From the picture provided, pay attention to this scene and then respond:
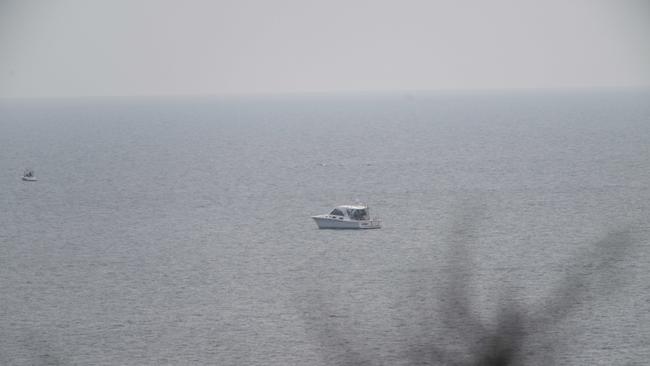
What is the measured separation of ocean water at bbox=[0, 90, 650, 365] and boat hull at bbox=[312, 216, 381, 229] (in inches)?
51.5

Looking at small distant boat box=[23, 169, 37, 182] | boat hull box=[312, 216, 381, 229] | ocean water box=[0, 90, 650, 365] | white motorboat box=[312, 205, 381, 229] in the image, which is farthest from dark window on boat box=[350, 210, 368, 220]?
small distant boat box=[23, 169, 37, 182]

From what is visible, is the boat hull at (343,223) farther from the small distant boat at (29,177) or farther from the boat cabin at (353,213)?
the small distant boat at (29,177)

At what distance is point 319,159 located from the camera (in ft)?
586

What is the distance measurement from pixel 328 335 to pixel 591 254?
47.6 inches

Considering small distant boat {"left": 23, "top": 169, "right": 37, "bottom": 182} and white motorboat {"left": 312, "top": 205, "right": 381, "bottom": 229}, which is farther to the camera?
small distant boat {"left": 23, "top": 169, "right": 37, "bottom": 182}

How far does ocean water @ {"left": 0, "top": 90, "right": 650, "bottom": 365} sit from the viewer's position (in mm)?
4363

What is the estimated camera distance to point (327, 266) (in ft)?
239

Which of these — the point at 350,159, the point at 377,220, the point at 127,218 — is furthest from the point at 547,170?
the point at 127,218

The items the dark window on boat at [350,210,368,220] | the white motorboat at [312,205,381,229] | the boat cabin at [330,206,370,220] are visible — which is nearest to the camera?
the white motorboat at [312,205,381,229]

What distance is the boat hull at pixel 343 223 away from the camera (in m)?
92.1

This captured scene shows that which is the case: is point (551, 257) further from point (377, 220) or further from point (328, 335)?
point (328, 335)

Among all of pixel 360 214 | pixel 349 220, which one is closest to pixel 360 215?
pixel 360 214

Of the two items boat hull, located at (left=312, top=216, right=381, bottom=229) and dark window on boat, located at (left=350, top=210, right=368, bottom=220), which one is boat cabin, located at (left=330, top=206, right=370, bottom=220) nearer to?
dark window on boat, located at (left=350, top=210, right=368, bottom=220)

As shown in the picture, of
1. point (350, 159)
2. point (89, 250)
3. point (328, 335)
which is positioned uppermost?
point (328, 335)
